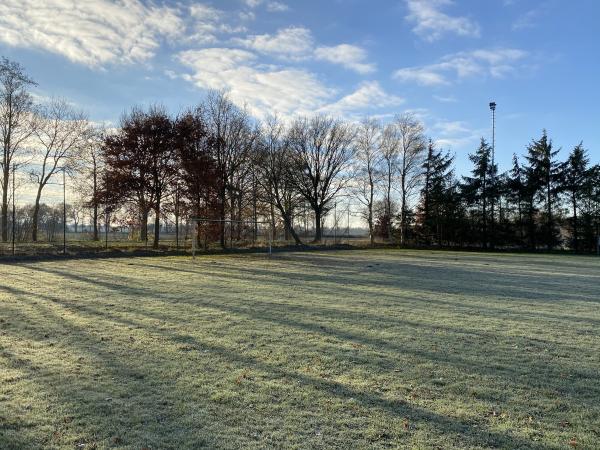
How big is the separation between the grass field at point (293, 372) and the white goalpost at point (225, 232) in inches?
621

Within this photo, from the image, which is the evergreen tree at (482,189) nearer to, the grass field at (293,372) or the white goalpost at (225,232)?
the white goalpost at (225,232)

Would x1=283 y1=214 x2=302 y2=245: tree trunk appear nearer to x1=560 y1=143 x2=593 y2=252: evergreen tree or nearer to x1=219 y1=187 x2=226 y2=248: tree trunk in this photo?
x1=219 y1=187 x2=226 y2=248: tree trunk

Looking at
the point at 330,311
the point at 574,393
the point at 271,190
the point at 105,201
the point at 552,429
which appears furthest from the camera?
the point at 271,190

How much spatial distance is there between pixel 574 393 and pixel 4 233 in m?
32.3

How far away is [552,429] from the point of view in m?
3.42

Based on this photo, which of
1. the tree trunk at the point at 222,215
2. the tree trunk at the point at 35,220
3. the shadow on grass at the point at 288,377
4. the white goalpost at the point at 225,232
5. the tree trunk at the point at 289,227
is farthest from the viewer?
the tree trunk at the point at 289,227

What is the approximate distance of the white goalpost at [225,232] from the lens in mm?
25578

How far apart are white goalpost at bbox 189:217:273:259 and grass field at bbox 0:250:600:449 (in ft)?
51.7

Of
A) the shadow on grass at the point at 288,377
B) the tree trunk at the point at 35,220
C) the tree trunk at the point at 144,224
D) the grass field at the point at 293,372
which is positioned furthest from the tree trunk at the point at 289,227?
the shadow on grass at the point at 288,377

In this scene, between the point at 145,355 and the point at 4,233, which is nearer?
the point at 145,355

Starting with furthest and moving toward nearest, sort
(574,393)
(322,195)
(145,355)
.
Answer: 1. (322,195)
2. (145,355)
3. (574,393)

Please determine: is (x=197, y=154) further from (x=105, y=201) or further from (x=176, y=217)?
(x=105, y=201)

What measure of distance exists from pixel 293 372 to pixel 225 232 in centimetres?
2391

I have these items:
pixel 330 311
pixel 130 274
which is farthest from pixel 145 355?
pixel 130 274
